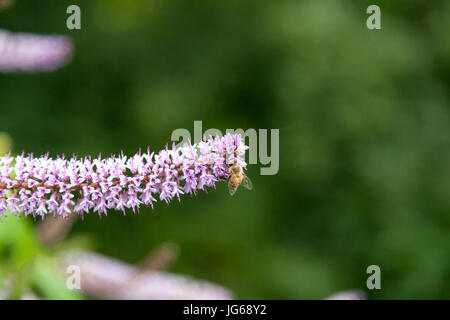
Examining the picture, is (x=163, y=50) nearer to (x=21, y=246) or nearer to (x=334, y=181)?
(x=334, y=181)

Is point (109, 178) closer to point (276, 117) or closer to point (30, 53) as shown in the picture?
point (30, 53)

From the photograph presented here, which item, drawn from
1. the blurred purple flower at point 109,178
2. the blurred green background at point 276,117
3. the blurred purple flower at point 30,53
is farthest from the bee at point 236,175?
the blurred green background at point 276,117

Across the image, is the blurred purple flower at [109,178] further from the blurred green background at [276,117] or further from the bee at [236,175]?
the blurred green background at [276,117]

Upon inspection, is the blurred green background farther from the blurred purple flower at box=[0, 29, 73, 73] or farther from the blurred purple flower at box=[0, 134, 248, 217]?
the blurred purple flower at box=[0, 134, 248, 217]

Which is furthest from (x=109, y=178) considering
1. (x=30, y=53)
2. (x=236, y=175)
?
(x=30, y=53)
